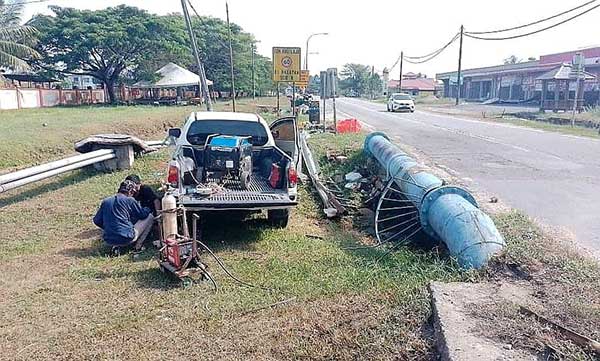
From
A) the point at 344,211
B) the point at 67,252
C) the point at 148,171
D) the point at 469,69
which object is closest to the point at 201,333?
the point at 67,252

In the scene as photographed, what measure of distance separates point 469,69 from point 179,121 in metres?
52.9

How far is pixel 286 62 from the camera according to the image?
1808 cm

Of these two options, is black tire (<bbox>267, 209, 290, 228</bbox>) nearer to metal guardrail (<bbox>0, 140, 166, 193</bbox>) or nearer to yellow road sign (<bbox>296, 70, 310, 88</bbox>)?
metal guardrail (<bbox>0, 140, 166, 193</bbox>)

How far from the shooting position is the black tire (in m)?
7.12

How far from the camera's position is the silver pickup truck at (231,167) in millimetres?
6555

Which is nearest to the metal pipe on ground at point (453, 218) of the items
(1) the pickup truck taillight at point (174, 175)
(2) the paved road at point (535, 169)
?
(2) the paved road at point (535, 169)

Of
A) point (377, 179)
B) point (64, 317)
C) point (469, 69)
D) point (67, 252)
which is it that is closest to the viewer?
point (64, 317)

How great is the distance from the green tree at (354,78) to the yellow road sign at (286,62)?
304 feet

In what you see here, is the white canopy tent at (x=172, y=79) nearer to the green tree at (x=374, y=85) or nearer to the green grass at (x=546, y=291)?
the green grass at (x=546, y=291)

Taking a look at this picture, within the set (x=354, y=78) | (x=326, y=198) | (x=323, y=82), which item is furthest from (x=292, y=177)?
(x=354, y=78)

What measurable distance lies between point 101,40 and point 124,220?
38.4 metres

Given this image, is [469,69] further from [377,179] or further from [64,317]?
[64,317]

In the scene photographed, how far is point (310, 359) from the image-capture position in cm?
354

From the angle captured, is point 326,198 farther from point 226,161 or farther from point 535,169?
point 535,169
